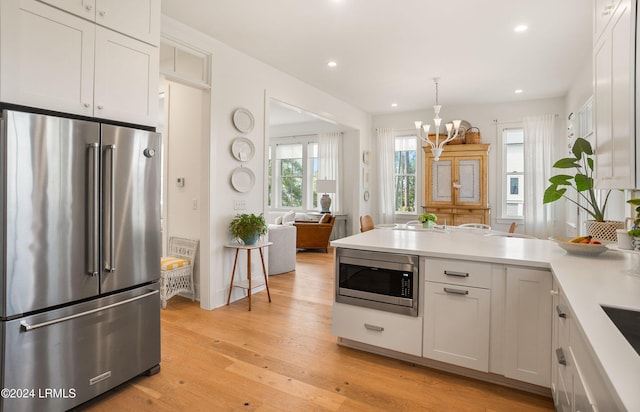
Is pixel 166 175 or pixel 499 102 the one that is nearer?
pixel 166 175

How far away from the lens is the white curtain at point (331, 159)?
8.13 m

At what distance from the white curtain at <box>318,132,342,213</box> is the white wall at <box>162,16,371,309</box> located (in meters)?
3.67

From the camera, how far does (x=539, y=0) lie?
9.88ft

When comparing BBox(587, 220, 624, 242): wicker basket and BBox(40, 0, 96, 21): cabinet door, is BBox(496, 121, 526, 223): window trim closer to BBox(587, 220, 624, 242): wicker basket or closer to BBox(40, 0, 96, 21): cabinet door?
BBox(587, 220, 624, 242): wicker basket

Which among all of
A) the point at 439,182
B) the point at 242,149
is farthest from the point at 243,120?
the point at 439,182

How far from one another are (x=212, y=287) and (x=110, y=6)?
266 cm

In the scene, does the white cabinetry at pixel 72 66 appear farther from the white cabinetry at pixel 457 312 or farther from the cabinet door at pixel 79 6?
the white cabinetry at pixel 457 312

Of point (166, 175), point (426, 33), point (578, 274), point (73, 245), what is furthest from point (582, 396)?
point (166, 175)

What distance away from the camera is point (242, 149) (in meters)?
4.08

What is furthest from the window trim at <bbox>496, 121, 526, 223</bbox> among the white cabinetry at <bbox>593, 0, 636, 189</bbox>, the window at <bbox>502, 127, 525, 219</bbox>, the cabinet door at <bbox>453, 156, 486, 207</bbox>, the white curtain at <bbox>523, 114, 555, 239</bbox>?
the white cabinetry at <bbox>593, 0, 636, 189</bbox>

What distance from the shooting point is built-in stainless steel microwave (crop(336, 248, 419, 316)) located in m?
2.42

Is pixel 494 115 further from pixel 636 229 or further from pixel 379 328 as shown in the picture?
pixel 379 328

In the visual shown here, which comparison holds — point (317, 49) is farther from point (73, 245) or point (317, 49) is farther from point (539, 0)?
point (73, 245)

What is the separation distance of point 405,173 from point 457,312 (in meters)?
5.61
